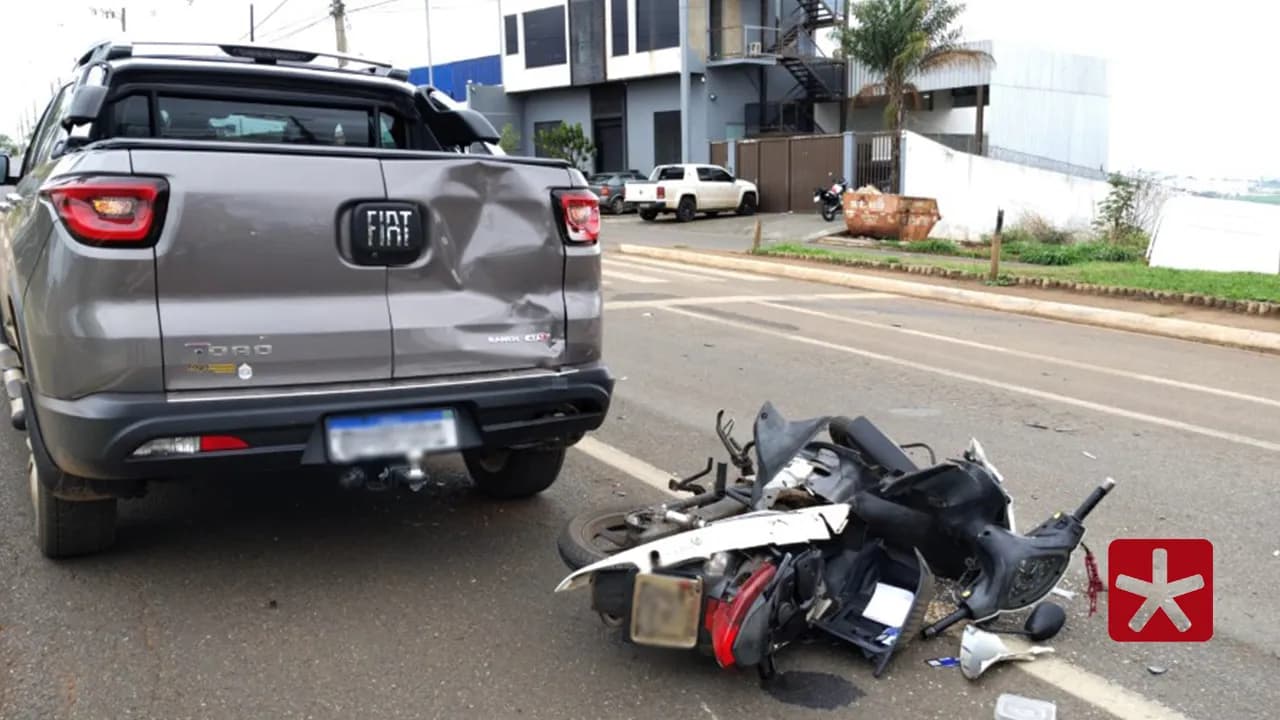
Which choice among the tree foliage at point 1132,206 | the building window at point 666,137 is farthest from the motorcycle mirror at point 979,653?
the building window at point 666,137

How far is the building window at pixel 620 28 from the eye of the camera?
40.0 meters

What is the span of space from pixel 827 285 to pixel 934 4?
805 inches

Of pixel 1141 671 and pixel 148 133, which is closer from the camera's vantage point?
pixel 1141 671

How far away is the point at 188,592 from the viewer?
393cm

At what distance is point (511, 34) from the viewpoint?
45.3 meters

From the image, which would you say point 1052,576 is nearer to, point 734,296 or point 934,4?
point 734,296

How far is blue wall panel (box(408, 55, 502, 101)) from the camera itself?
47.2m

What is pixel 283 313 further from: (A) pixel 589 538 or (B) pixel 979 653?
(B) pixel 979 653

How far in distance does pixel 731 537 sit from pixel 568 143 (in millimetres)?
39519

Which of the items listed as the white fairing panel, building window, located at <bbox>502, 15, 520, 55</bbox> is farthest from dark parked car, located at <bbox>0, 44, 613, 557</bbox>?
building window, located at <bbox>502, 15, 520, 55</bbox>

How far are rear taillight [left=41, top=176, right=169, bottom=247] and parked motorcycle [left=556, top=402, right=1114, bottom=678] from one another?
69.1 inches

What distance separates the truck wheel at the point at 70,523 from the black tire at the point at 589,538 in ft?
5.92

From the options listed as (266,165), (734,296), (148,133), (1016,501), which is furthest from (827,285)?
(266,165)

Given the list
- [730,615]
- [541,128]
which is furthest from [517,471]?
[541,128]
